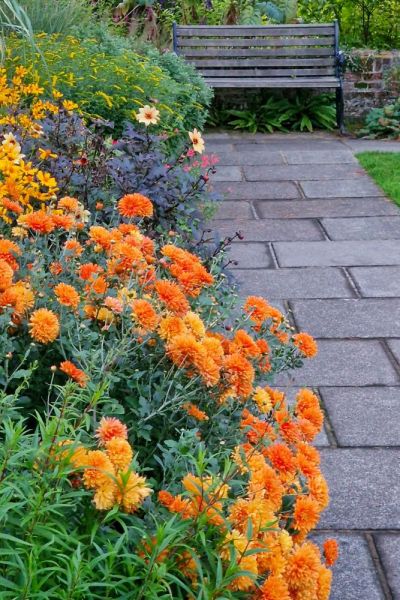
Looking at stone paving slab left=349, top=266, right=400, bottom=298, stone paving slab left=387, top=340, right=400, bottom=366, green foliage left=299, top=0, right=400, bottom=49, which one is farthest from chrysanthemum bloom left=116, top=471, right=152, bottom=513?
green foliage left=299, top=0, right=400, bottom=49

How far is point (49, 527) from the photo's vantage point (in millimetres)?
1570

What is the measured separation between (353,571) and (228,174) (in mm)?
5269

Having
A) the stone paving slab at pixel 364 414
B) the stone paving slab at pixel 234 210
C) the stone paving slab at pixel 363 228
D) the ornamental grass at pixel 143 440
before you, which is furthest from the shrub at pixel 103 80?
the ornamental grass at pixel 143 440

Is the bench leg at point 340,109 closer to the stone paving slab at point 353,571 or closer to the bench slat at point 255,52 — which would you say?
the bench slat at point 255,52

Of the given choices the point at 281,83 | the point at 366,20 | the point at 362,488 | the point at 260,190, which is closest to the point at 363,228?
the point at 260,190

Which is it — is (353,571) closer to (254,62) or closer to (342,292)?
(342,292)

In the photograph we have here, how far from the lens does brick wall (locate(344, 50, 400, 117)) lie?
9.63 m

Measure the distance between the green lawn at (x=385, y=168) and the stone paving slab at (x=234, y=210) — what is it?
105cm

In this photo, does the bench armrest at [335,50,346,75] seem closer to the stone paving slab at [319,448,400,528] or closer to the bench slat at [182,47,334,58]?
the bench slat at [182,47,334,58]

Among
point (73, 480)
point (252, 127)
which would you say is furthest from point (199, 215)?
point (252, 127)

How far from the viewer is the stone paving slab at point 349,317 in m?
4.16

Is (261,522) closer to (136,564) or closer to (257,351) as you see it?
(136,564)

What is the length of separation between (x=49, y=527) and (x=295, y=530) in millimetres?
681

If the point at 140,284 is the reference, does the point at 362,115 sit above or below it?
below
